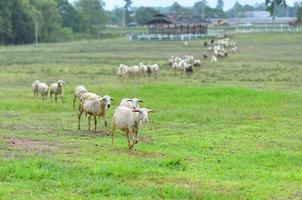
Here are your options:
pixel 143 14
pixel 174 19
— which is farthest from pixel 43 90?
pixel 143 14

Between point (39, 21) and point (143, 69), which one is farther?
point (39, 21)

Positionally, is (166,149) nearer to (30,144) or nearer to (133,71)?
(30,144)

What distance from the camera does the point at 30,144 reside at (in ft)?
50.7

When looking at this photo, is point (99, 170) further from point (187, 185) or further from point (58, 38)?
point (58, 38)

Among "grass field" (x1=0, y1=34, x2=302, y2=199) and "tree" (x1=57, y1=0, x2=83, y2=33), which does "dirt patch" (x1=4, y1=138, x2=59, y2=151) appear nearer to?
"grass field" (x1=0, y1=34, x2=302, y2=199)

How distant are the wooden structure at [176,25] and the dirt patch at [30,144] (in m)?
84.9

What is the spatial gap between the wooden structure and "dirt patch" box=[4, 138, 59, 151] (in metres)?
84.9

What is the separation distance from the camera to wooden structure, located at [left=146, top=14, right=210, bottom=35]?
331 ft

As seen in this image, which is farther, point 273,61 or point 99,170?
point 273,61

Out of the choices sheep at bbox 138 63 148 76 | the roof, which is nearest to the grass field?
sheep at bbox 138 63 148 76

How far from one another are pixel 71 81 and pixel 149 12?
459 ft

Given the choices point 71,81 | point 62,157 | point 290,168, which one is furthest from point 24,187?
point 71,81

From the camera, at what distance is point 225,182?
456 inches

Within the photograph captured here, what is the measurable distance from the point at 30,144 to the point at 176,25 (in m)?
87.7
